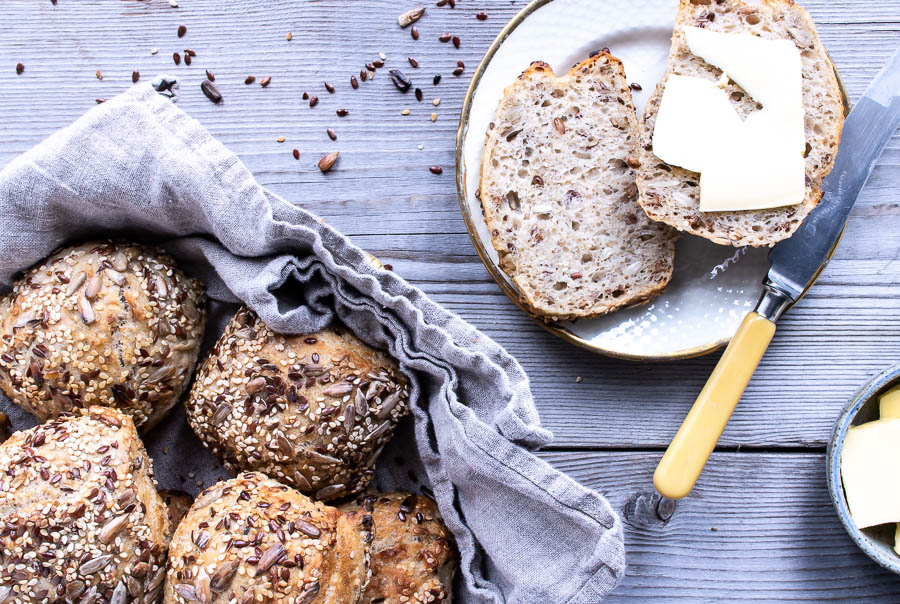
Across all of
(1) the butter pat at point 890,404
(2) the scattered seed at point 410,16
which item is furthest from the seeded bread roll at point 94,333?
(1) the butter pat at point 890,404

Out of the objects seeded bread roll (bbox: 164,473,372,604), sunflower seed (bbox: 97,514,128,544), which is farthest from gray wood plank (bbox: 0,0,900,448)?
sunflower seed (bbox: 97,514,128,544)

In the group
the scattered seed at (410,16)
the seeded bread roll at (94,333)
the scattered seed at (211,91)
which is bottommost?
the seeded bread roll at (94,333)

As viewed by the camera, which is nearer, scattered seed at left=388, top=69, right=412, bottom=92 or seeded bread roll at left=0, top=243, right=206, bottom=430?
seeded bread roll at left=0, top=243, right=206, bottom=430

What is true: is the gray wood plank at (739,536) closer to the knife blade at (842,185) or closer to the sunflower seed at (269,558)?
the knife blade at (842,185)

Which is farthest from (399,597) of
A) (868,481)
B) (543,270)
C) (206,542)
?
(868,481)

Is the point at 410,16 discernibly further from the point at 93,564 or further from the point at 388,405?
the point at 93,564

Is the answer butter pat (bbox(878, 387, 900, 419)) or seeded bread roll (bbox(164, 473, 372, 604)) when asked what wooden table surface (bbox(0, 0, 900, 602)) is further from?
seeded bread roll (bbox(164, 473, 372, 604))

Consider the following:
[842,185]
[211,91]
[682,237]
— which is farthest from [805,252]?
[211,91]

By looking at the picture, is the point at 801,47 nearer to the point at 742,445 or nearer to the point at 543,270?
the point at 543,270
